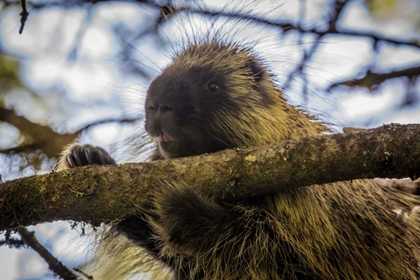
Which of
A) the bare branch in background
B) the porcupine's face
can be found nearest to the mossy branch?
Result: the porcupine's face

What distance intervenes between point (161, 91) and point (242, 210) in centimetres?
73

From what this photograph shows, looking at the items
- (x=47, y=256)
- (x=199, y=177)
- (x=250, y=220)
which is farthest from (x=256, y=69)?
(x=47, y=256)

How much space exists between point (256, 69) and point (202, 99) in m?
0.62

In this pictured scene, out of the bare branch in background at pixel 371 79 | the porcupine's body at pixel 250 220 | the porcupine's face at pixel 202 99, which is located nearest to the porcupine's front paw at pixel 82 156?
the porcupine's body at pixel 250 220

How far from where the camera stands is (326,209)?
9.11ft

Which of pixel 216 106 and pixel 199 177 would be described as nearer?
pixel 199 177

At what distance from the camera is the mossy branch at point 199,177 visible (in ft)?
6.73

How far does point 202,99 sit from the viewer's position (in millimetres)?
2840

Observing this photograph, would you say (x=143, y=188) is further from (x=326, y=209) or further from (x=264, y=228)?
(x=326, y=209)

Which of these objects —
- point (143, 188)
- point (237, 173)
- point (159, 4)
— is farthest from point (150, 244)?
point (159, 4)

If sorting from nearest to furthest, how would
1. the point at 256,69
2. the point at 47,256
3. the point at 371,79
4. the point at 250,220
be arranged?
the point at 250,220 < the point at 47,256 < the point at 256,69 < the point at 371,79

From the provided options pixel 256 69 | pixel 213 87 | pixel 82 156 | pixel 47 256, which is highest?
pixel 256 69

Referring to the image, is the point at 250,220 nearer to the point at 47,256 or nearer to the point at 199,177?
the point at 199,177

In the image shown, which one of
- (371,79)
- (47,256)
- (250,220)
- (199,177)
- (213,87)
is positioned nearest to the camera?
(199,177)
